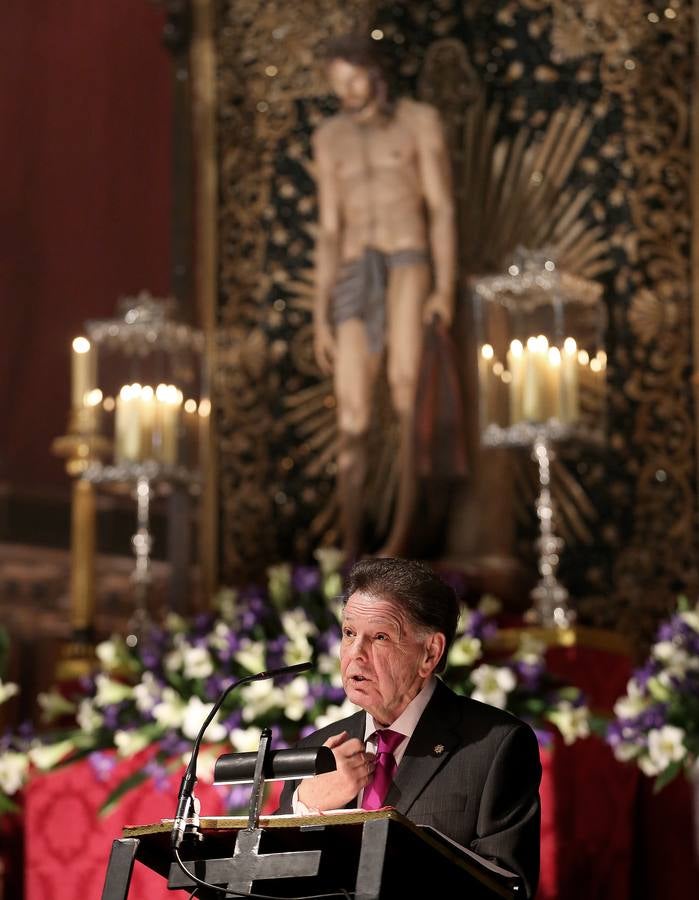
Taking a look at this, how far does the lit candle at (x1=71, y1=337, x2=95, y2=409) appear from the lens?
20.0ft

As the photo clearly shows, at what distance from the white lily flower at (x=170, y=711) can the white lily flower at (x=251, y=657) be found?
8.6 inches

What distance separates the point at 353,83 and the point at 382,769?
413 centimetres

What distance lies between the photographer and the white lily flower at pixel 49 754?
485 centimetres

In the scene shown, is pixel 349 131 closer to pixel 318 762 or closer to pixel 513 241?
pixel 513 241

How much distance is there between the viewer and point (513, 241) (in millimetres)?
6590

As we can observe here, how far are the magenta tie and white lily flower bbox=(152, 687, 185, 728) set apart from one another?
201cm

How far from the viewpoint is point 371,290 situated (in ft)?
20.9

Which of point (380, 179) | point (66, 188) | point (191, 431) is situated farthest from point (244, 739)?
point (66, 188)

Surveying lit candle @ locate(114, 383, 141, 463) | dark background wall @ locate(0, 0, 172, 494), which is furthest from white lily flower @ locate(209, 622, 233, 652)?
dark background wall @ locate(0, 0, 172, 494)

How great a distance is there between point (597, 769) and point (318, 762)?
2389 millimetres

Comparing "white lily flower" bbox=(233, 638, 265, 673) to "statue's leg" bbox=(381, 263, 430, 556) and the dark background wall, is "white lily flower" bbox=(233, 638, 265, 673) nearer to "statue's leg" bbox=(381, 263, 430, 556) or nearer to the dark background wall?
"statue's leg" bbox=(381, 263, 430, 556)

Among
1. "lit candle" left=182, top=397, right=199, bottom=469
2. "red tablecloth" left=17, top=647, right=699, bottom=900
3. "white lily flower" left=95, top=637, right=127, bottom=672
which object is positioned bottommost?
"red tablecloth" left=17, top=647, right=699, bottom=900

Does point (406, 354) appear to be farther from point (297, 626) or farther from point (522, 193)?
point (297, 626)

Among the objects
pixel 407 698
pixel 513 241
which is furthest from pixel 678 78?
pixel 407 698
